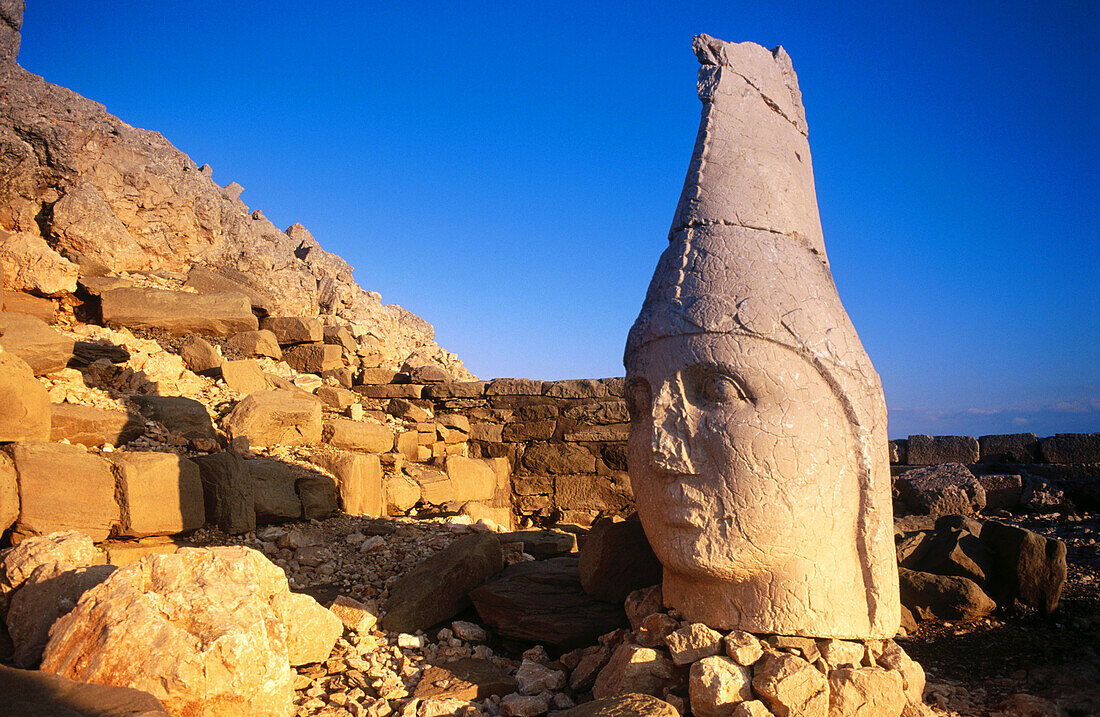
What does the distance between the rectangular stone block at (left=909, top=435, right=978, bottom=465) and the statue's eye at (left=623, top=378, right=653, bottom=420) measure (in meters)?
7.32

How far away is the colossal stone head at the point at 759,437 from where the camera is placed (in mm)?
2695

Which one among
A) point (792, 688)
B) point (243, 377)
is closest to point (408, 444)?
point (243, 377)

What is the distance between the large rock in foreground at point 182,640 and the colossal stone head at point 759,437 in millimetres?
1661

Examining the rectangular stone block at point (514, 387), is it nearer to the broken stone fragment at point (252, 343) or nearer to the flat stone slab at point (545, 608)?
the broken stone fragment at point (252, 343)

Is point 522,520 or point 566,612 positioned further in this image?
point 522,520

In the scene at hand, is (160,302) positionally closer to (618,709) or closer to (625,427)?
(625,427)

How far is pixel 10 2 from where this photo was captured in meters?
9.53

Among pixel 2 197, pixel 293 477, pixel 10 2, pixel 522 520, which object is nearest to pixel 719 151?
pixel 293 477

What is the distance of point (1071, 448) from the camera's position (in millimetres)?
8383

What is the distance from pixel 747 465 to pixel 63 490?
143 inches

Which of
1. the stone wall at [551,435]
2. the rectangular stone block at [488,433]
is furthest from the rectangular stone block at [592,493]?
the rectangular stone block at [488,433]

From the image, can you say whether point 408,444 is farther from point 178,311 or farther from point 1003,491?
point 1003,491

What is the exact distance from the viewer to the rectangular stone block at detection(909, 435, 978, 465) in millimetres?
8930

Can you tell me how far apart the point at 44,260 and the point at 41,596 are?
5746mm
